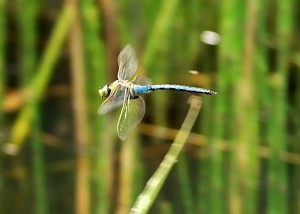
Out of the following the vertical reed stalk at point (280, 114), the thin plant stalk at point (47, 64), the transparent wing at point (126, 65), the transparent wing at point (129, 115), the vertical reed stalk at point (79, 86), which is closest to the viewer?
the transparent wing at point (129, 115)

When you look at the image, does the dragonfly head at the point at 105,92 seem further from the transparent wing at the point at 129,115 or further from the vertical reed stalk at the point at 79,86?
the vertical reed stalk at the point at 79,86

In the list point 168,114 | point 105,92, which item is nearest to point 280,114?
point 105,92

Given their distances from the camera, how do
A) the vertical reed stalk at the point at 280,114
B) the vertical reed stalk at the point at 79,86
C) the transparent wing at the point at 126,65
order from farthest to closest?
1. the vertical reed stalk at the point at 79,86
2. the vertical reed stalk at the point at 280,114
3. the transparent wing at the point at 126,65

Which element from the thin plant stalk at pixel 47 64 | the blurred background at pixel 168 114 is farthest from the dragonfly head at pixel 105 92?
the thin plant stalk at pixel 47 64

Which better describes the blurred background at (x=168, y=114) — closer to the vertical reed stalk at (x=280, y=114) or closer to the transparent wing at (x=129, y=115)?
the vertical reed stalk at (x=280, y=114)

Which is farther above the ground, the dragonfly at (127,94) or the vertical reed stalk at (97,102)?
the dragonfly at (127,94)

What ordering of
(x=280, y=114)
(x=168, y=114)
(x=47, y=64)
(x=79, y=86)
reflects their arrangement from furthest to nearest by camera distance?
(x=168, y=114), (x=47, y=64), (x=79, y=86), (x=280, y=114)

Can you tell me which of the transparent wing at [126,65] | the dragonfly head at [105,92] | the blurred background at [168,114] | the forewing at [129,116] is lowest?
the blurred background at [168,114]

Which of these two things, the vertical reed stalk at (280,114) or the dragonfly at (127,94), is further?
the vertical reed stalk at (280,114)

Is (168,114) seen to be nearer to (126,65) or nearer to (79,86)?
(79,86)
